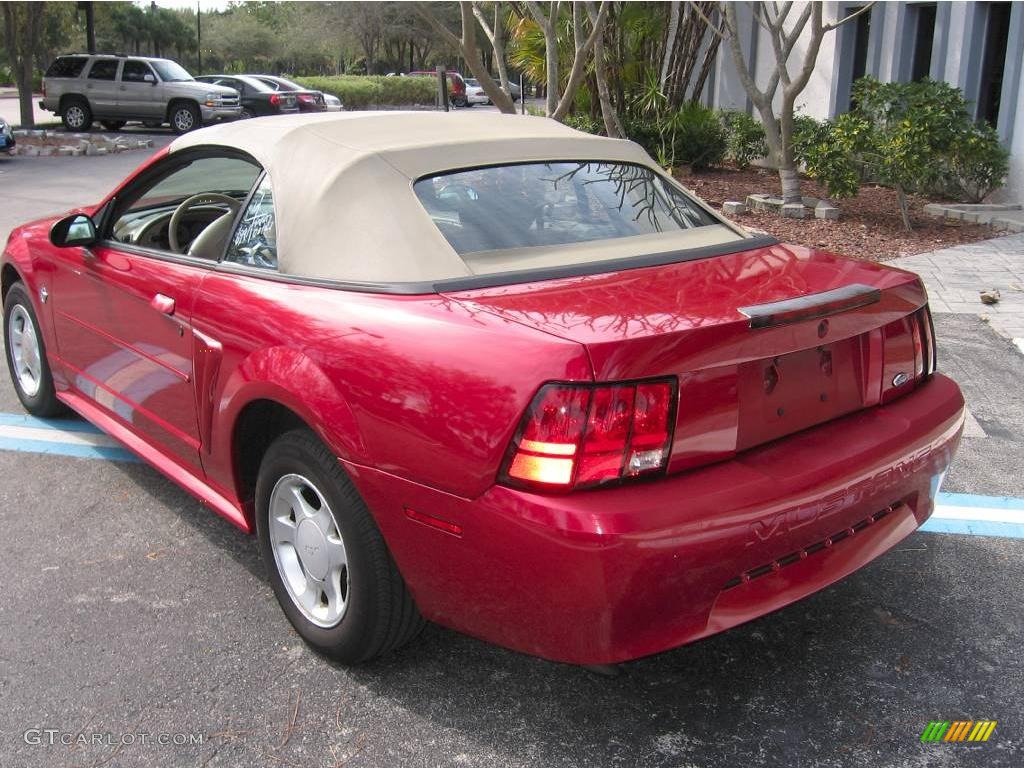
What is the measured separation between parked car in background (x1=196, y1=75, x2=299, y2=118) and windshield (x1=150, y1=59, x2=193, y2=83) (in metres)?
2.26

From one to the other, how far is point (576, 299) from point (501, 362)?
0.39 metres

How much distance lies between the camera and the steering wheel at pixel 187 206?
3994 millimetres

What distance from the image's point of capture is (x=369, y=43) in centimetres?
6062

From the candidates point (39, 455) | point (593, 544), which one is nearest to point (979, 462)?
point (593, 544)

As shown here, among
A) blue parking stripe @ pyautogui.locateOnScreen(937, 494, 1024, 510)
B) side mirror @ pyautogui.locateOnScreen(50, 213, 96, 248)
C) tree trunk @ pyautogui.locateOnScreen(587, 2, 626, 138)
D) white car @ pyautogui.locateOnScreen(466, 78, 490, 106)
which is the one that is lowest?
blue parking stripe @ pyautogui.locateOnScreen(937, 494, 1024, 510)

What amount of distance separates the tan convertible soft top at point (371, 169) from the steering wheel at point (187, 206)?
0.34 metres

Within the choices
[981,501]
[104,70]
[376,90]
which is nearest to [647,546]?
[981,501]

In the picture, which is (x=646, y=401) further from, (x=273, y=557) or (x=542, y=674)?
(x=273, y=557)

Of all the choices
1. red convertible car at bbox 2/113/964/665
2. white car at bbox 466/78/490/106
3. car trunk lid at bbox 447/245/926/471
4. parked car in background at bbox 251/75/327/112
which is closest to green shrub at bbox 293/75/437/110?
white car at bbox 466/78/490/106

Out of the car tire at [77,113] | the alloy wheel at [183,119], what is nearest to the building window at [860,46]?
the alloy wheel at [183,119]

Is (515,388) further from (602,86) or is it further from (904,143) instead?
(602,86)

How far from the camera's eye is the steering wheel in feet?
13.1

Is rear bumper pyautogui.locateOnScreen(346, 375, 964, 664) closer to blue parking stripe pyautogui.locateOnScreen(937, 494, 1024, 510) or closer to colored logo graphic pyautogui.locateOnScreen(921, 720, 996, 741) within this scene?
colored logo graphic pyautogui.locateOnScreen(921, 720, 996, 741)

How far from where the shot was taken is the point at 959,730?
Result: 272 centimetres
